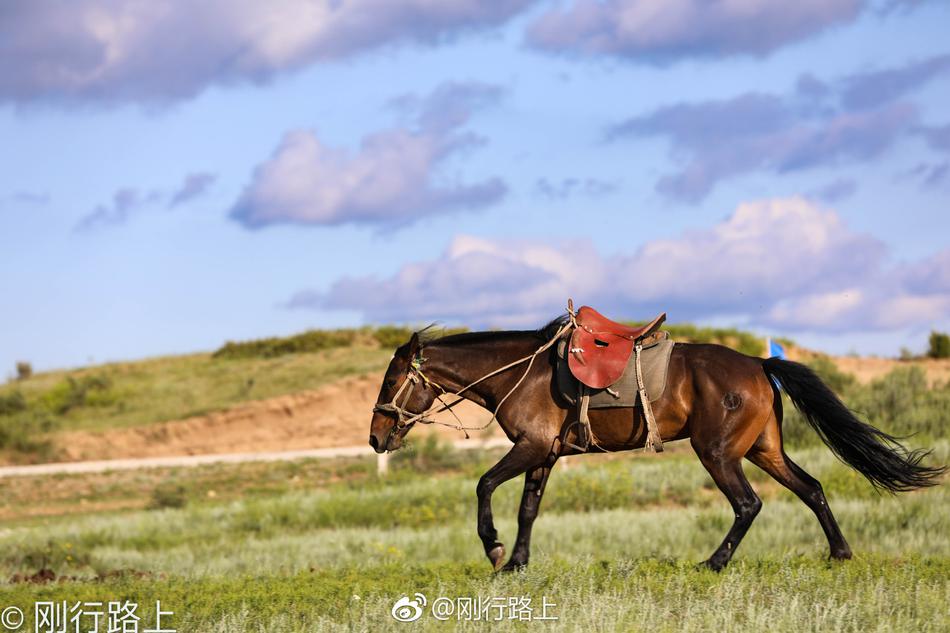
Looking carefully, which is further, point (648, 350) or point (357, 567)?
point (357, 567)

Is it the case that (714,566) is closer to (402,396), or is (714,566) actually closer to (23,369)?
(402,396)

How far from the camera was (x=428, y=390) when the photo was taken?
9773 millimetres

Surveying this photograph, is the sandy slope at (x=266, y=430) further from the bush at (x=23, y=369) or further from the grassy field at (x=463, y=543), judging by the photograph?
the bush at (x=23, y=369)

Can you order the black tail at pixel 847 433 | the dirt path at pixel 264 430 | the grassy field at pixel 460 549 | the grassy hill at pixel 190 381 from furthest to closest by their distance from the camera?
the grassy hill at pixel 190 381, the dirt path at pixel 264 430, the black tail at pixel 847 433, the grassy field at pixel 460 549

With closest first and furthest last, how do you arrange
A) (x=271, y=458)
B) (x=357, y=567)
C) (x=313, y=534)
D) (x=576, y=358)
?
(x=576, y=358) < (x=357, y=567) < (x=313, y=534) < (x=271, y=458)

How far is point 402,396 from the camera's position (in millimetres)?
9766

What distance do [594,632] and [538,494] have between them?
7.87 feet

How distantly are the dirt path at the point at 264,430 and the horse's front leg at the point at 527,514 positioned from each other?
2280 centimetres

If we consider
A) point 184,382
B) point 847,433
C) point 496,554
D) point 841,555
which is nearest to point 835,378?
point 184,382

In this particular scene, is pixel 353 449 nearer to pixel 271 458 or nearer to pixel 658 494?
pixel 271 458

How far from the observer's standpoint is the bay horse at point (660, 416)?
9078mm

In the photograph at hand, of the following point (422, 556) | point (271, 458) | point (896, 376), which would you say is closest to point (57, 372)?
point (271, 458)

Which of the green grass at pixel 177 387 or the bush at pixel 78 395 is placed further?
the bush at pixel 78 395

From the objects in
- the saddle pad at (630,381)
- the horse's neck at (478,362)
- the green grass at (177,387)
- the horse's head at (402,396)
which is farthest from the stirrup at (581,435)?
the green grass at (177,387)
